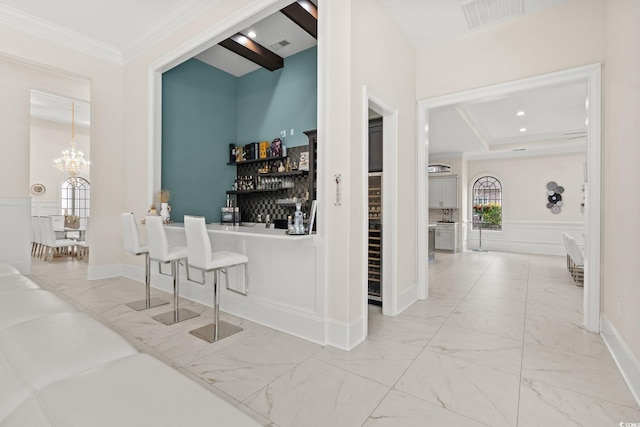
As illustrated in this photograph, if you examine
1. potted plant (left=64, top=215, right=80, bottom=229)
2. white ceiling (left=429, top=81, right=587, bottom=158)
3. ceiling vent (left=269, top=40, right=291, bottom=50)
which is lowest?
potted plant (left=64, top=215, right=80, bottom=229)

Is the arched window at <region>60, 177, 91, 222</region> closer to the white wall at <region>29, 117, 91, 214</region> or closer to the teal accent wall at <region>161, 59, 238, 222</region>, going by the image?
the white wall at <region>29, 117, 91, 214</region>

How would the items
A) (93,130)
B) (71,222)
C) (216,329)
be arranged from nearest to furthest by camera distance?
1. (216,329)
2. (93,130)
3. (71,222)

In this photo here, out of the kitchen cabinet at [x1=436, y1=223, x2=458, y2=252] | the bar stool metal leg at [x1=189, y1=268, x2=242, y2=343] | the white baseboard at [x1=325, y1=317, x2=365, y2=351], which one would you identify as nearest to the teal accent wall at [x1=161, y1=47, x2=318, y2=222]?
the bar stool metal leg at [x1=189, y1=268, x2=242, y2=343]

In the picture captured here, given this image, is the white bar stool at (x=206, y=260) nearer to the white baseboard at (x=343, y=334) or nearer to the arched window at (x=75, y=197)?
the white baseboard at (x=343, y=334)

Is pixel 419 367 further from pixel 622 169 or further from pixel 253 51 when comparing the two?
pixel 253 51

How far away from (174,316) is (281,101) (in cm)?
385

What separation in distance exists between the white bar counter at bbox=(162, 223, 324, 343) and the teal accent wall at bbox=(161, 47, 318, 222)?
2.28m

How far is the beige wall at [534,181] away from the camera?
28.6 feet

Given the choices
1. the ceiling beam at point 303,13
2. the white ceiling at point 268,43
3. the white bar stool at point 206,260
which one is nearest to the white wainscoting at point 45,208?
the white ceiling at point 268,43

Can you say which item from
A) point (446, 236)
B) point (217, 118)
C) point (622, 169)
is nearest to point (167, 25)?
point (217, 118)

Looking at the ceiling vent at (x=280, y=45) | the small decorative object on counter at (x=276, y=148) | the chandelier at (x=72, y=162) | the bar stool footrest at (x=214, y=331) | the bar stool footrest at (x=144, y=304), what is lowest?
the bar stool footrest at (x=214, y=331)

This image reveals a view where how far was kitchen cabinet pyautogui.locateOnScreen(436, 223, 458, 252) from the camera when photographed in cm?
919

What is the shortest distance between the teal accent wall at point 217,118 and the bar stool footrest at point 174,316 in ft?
7.21

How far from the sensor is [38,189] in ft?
28.6
